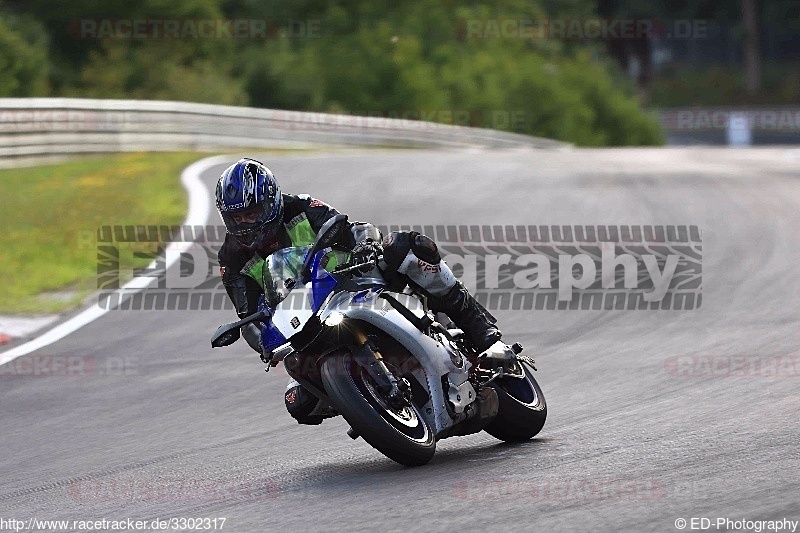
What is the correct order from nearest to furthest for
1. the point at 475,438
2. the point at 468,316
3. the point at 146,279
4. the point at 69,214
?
the point at 468,316
the point at 475,438
the point at 146,279
the point at 69,214

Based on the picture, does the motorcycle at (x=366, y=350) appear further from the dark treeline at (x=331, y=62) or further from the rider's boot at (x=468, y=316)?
the dark treeline at (x=331, y=62)

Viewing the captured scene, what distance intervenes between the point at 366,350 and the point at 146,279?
772cm

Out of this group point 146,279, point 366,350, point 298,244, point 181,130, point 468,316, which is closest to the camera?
point 366,350

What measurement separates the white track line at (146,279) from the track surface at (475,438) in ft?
0.79

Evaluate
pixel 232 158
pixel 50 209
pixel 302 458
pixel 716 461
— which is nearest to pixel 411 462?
pixel 302 458

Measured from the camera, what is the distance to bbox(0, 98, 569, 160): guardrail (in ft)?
71.1

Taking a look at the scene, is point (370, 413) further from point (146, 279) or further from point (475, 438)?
point (146, 279)

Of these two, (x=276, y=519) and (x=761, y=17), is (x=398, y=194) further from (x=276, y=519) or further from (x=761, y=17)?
(x=761, y=17)

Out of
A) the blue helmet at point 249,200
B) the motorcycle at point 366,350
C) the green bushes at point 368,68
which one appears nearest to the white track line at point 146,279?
the blue helmet at point 249,200

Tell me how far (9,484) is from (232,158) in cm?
1643


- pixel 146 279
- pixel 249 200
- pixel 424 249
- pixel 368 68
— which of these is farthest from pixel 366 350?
pixel 368 68

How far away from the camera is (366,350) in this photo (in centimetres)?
626

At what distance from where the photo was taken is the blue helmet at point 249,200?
249 inches

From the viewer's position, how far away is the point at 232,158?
2314cm
